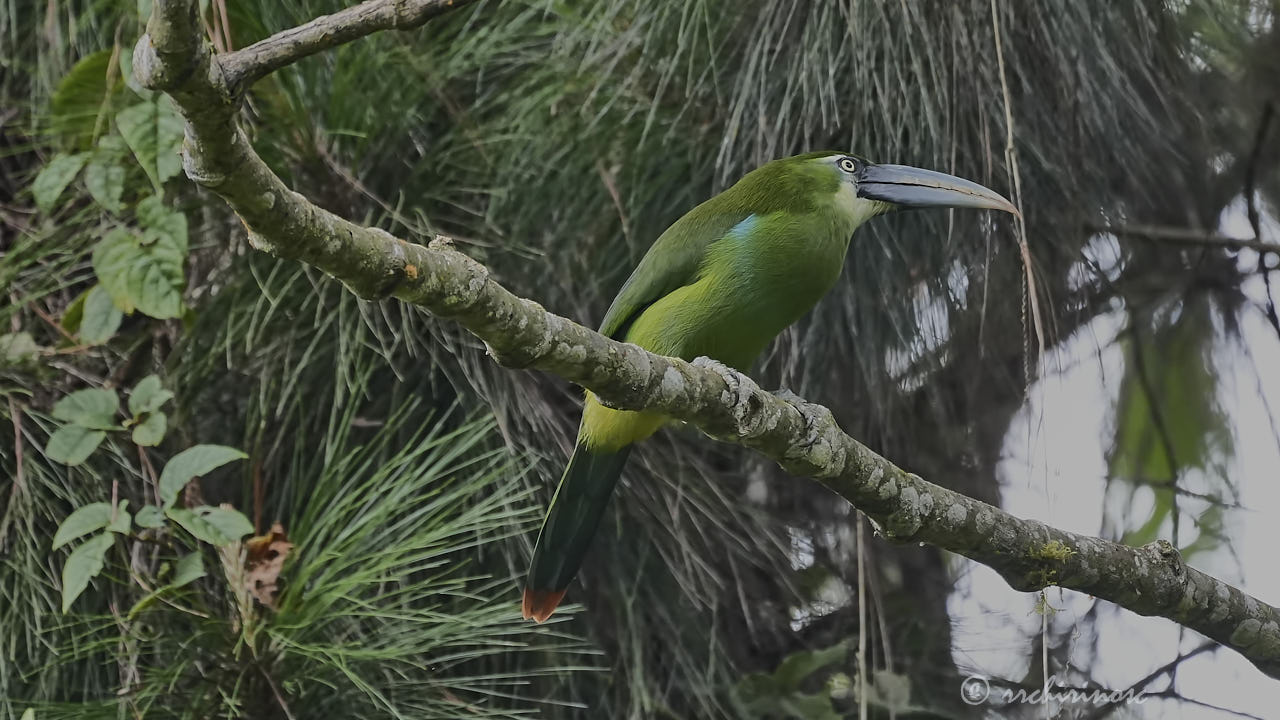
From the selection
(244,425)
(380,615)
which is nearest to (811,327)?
(380,615)

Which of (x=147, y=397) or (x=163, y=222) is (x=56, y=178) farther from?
(x=147, y=397)

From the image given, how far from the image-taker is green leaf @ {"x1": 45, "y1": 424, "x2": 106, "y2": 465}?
1.61 m

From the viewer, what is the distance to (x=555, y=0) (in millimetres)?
1857

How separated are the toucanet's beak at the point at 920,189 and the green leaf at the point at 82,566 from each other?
42.5 inches

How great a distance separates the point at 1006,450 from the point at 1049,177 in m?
0.53

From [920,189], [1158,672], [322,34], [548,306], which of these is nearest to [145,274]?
[548,306]

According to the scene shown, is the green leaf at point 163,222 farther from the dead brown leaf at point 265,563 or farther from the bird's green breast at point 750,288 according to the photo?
the bird's green breast at point 750,288

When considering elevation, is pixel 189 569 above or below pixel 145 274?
below

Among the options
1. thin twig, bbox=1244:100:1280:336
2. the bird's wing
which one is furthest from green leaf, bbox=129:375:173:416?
thin twig, bbox=1244:100:1280:336

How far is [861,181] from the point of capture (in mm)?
1746

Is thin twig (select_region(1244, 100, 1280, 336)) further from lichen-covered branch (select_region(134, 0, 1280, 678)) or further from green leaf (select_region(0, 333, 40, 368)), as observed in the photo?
green leaf (select_region(0, 333, 40, 368))

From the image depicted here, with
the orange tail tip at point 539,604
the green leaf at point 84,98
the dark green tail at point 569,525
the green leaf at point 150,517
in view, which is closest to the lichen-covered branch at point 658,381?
the dark green tail at point 569,525

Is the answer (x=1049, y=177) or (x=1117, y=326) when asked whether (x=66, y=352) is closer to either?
(x=1049, y=177)

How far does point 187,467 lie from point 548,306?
609mm
